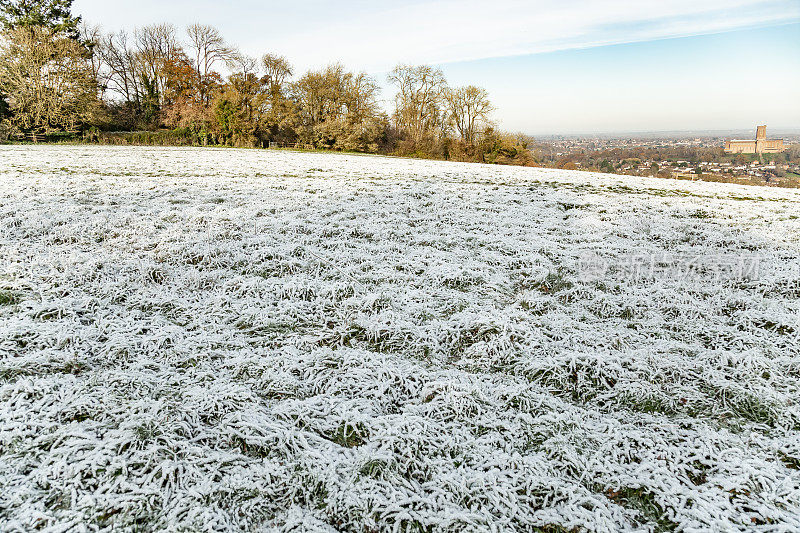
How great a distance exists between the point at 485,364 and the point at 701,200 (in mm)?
9188

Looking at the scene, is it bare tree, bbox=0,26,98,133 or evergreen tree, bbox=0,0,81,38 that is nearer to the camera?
bare tree, bbox=0,26,98,133

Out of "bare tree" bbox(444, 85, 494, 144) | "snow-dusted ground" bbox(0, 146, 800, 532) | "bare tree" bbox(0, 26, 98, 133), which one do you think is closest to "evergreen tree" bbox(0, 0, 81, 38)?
"bare tree" bbox(0, 26, 98, 133)

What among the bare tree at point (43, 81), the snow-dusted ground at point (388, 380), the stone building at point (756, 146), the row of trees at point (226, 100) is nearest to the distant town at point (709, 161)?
the stone building at point (756, 146)

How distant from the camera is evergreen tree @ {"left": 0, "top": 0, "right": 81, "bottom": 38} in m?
31.3

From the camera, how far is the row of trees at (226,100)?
2411 cm

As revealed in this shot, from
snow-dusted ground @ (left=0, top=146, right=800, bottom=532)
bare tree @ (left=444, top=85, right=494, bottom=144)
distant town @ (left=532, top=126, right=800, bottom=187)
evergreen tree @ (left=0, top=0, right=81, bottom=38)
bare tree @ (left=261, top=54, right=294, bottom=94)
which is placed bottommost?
snow-dusted ground @ (left=0, top=146, right=800, bottom=532)

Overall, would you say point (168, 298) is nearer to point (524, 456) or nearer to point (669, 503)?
point (524, 456)

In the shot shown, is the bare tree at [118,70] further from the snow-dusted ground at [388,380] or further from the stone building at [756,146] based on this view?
the stone building at [756,146]

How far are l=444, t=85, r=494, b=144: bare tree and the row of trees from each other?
0.07m

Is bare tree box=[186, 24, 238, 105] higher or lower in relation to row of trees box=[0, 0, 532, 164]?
higher

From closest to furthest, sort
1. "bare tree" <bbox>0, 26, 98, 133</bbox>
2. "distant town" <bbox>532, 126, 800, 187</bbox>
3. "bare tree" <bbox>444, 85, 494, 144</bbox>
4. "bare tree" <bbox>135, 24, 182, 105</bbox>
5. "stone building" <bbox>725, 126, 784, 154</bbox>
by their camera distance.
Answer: "distant town" <bbox>532, 126, 800, 187</bbox> < "stone building" <bbox>725, 126, 784, 154</bbox> < "bare tree" <bbox>0, 26, 98, 133</bbox> < "bare tree" <bbox>444, 85, 494, 144</bbox> < "bare tree" <bbox>135, 24, 182, 105</bbox>

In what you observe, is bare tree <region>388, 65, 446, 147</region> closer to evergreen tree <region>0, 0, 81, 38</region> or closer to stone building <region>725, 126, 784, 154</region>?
stone building <region>725, 126, 784, 154</region>

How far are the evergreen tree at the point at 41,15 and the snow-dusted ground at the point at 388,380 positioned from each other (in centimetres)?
4021

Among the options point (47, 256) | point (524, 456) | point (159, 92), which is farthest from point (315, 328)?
point (159, 92)
